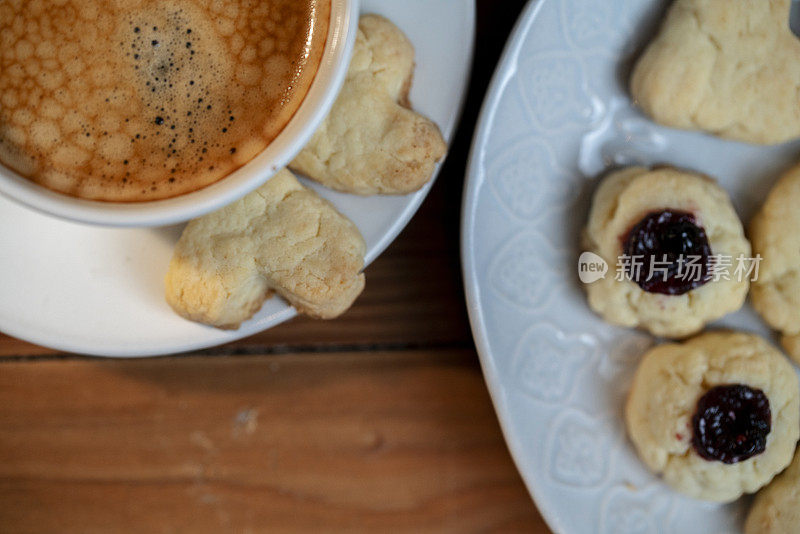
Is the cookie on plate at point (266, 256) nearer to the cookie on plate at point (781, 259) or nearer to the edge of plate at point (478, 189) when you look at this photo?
the edge of plate at point (478, 189)

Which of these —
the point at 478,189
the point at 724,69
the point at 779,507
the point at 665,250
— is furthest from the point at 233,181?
the point at 779,507

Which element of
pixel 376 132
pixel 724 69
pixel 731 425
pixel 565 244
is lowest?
pixel 731 425

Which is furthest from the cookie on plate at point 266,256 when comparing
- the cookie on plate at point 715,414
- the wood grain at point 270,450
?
the cookie on plate at point 715,414

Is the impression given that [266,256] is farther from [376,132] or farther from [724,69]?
[724,69]

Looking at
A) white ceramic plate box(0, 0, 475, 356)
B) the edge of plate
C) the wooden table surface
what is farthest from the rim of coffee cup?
the wooden table surface

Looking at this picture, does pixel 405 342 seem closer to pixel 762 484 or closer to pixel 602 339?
pixel 602 339

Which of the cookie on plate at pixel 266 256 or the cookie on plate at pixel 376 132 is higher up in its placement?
the cookie on plate at pixel 376 132
